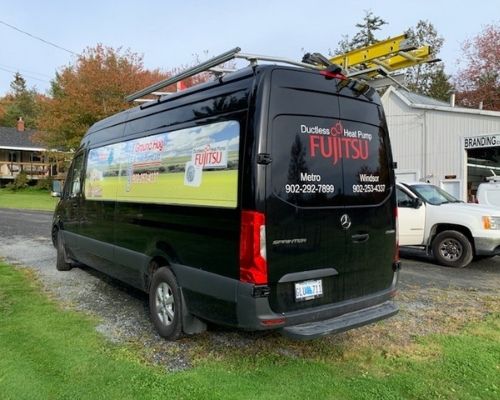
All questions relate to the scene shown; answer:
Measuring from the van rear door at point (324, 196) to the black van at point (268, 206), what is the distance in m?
0.01

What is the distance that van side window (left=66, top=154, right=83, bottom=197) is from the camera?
7754 millimetres

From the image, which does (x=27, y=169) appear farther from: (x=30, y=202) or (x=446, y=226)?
(x=446, y=226)

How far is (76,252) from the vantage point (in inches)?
308

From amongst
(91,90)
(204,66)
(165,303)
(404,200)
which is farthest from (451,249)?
(91,90)

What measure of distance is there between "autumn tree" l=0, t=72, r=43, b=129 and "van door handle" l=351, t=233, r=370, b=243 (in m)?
70.8

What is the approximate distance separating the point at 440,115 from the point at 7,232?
1707 cm

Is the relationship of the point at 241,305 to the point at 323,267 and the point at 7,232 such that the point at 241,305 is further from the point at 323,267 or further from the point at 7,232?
the point at 7,232

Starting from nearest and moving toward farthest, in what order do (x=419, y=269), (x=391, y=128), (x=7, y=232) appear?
(x=419, y=269) < (x=7, y=232) < (x=391, y=128)

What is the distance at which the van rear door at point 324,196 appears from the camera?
13.2 ft

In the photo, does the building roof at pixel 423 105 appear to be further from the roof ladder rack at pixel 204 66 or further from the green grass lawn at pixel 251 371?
the roof ladder rack at pixel 204 66

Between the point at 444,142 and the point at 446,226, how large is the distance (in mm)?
11580

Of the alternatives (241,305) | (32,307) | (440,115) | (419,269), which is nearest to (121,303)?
(32,307)

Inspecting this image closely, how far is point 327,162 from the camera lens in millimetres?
4371

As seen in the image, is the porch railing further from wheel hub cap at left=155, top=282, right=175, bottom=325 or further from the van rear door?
the van rear door
